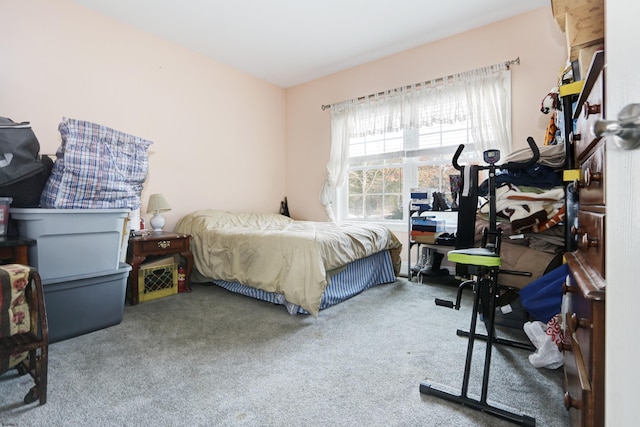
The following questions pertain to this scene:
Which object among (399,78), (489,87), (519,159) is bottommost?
(519,159)

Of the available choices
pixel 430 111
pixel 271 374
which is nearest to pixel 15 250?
pixel 271 374

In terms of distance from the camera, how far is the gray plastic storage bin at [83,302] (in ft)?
6.36

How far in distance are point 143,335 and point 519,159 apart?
252 cm

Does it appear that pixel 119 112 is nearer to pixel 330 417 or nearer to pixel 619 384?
pixel 330 417

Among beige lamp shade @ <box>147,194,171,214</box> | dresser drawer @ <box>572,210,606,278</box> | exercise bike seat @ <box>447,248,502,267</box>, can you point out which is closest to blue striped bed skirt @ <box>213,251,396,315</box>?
beige lamp shade @ <box>147,194,171,214</box>

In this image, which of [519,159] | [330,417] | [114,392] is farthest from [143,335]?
[519,159]

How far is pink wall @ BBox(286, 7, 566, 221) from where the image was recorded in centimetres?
303

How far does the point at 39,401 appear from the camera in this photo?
1.36 metres

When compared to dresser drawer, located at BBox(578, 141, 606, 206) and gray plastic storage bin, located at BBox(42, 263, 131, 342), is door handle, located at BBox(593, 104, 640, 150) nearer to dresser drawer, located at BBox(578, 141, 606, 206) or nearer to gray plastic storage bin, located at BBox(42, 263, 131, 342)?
dresser drawer, located at BBox(578, 141, 606, 206)

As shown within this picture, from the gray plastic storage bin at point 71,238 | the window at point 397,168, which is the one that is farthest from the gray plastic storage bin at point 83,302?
the window at point 397,168

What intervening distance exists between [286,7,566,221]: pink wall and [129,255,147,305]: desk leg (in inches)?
96.8

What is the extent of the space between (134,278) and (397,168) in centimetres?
310

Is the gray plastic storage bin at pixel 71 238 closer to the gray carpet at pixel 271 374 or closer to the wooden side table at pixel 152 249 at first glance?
the gray carpet at pixel 271 374

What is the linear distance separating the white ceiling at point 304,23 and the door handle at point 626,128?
10.2ft
